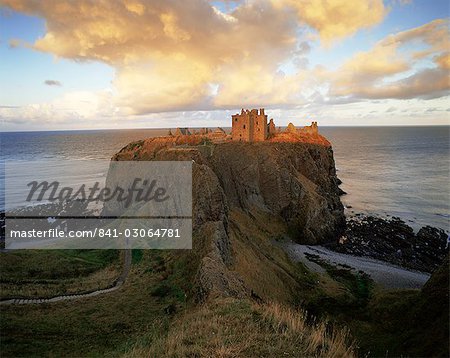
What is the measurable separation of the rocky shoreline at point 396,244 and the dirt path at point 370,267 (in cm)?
246

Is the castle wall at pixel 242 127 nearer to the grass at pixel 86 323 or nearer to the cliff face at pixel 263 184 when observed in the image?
the cliff face at pixel 263 184

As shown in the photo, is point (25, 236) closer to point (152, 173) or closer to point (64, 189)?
point (152, 173)

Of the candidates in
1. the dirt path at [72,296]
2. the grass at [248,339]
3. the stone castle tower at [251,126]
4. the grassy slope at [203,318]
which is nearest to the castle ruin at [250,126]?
the stone castle tower at [251,126]

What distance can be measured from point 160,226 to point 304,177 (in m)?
39.2

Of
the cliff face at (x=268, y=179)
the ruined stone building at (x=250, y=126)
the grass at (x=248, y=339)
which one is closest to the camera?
the grass at (x=248, y=339)

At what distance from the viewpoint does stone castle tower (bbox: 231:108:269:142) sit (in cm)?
7056

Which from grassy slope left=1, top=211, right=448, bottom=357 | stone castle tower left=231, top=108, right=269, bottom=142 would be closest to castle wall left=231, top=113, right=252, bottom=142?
stone castle tower left=231, top=108, right=269, bottom=142

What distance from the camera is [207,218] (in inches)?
1379

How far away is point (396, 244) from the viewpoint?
5297 centimetres

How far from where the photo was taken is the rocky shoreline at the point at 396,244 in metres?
47.5

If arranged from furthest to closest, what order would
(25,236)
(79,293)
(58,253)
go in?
(25,236) → (58,253) → (79,293)

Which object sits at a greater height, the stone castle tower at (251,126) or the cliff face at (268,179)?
the stone castle tower at (251,126)

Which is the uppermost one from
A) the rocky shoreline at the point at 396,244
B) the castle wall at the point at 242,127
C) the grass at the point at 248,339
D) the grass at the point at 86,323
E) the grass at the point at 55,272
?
the castle wall at the point at 242,127

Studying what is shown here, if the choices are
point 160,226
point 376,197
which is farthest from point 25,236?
point 376,197
